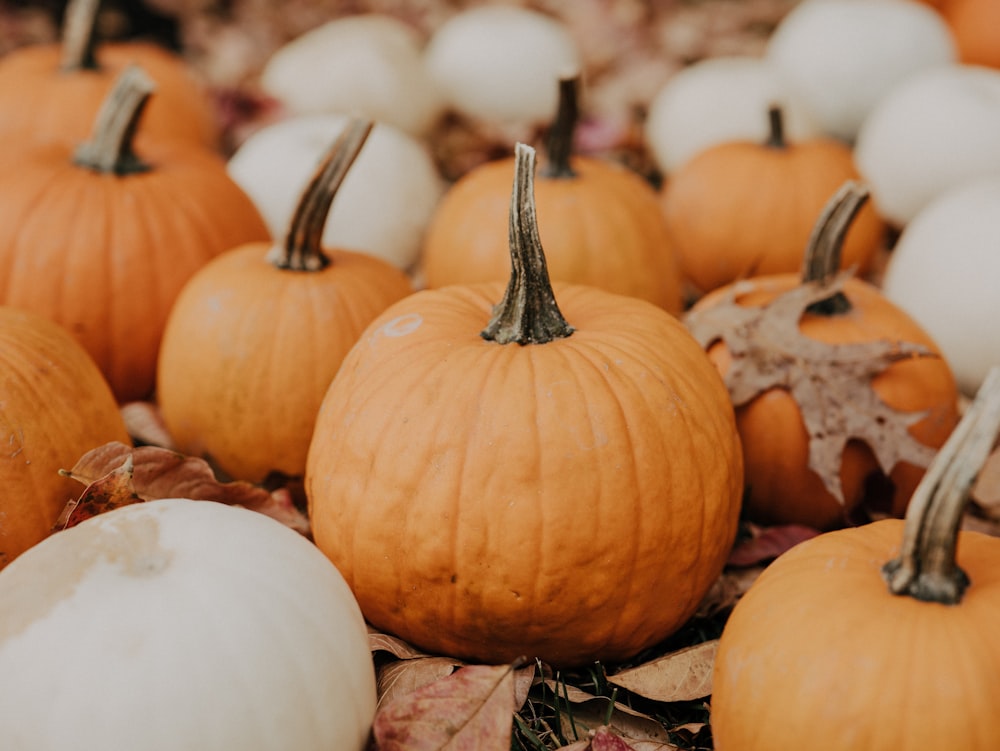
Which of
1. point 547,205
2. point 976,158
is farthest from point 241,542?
point 976,158

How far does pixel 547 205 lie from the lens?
2693mm

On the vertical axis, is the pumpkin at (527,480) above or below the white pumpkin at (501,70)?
below

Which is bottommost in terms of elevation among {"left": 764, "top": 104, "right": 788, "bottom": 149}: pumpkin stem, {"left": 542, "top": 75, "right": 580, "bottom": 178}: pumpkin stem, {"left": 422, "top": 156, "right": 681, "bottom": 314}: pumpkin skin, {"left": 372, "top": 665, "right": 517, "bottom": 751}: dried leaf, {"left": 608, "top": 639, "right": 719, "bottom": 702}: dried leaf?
{"left": 608, "top": 639, "right": 719, "bottom": 702}: dried leaf

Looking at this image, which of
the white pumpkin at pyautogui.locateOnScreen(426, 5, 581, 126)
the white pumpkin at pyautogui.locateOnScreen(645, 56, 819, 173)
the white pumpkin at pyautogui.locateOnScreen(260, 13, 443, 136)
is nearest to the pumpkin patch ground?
the white pumpkin at pyautogui.locateOnScreen(645, 56, 819, 173)

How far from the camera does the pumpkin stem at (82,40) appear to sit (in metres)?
3.56

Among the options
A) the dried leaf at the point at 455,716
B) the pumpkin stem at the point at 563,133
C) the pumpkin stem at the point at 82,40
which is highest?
the pumpkin stem at the point at 82,40

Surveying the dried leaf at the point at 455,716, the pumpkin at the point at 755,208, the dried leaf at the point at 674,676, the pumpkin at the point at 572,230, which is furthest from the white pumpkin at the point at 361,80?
the dried leaf at the point at 455,716

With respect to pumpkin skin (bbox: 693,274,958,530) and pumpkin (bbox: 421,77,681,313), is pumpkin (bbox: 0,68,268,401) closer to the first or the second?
pumpkin (bbox: 421,77,681,313)

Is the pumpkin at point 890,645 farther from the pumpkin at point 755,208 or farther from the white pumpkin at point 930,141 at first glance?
the white pumpkin at point 930,141

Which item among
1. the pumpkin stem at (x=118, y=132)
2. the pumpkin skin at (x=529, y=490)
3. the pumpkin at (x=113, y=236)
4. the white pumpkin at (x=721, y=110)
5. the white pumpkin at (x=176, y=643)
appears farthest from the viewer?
the white pumpkin at (x=721, y=110)

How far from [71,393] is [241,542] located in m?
0.68

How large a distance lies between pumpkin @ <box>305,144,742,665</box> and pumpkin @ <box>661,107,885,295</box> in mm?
1548

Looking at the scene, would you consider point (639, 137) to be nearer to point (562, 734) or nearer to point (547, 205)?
point (547, 205)

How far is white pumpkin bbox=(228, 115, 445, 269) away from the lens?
341 cm
